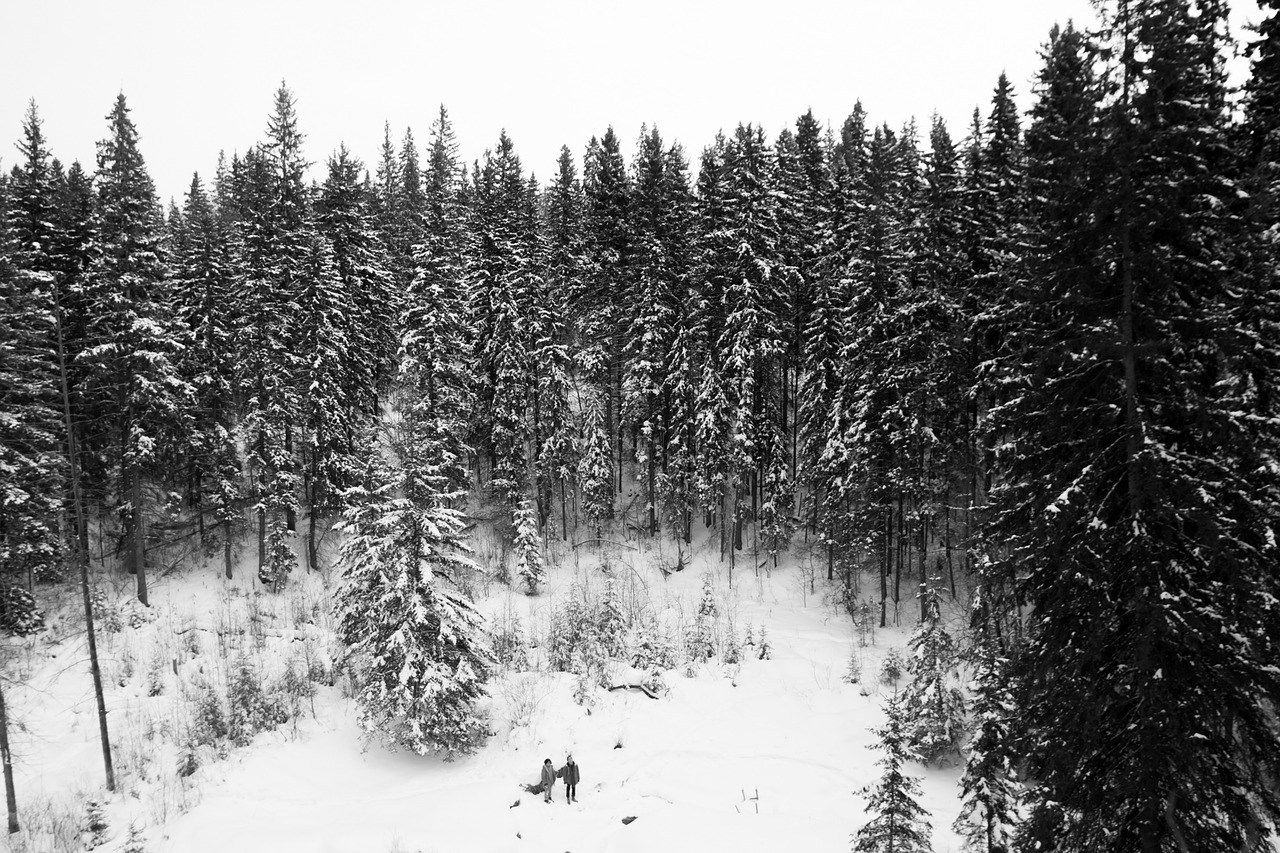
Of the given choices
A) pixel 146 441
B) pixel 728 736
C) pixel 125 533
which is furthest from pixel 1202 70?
pixel 125 533

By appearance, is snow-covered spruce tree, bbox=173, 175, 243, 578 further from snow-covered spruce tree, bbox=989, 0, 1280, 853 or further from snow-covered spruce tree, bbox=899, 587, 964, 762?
snow-covered spruce tree, bbox=989, 0, 1280, 853

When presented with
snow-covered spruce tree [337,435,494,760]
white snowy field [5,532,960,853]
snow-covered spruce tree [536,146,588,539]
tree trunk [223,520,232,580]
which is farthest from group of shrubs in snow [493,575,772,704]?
tree trunk [223,520,232,580]

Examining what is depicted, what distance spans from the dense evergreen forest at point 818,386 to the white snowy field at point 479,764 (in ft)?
7.85

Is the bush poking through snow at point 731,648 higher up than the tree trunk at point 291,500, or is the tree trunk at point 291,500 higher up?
the tree trunk at point 291,500

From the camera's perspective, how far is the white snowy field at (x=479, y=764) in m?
14.9

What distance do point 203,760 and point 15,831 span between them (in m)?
3.80

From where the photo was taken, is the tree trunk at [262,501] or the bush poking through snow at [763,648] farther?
the tree trunk at [262,501]

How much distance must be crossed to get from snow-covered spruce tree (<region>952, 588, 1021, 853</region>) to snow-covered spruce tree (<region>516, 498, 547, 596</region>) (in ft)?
63.8

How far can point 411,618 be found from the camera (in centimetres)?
1731

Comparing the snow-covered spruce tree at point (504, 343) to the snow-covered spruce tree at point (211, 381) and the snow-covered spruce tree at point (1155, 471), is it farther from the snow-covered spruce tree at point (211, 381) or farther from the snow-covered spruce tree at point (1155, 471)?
the snow-covered spruce tree at point (1155, 471)

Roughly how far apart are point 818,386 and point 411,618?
20.8m

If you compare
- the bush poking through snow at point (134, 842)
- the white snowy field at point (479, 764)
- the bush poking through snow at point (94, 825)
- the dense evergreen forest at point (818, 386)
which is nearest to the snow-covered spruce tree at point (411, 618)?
the dense evergreen forest at point (818, 386)

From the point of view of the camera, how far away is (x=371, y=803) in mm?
16172

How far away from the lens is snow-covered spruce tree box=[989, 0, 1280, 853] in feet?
29.2
